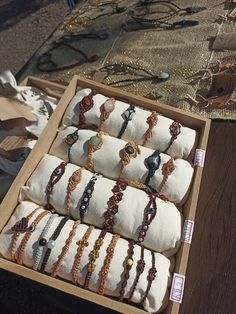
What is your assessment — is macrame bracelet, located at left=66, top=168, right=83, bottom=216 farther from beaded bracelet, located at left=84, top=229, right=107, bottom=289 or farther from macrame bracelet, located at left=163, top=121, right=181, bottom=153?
macrame bracelet, located at left=163, top=121, right=181, bottom=153

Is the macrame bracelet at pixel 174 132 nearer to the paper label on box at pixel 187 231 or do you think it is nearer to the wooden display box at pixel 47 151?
the wooden display box at pixel 47 151

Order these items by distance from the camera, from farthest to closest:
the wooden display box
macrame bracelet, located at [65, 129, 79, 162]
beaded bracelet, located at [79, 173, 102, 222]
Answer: macrame bracelet, located at [65, 129, 79, 162]
beaded bracelet, located at [79, 173, 102, 222]
the wooden display box

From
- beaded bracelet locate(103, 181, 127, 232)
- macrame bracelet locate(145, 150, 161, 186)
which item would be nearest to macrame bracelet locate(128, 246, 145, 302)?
beaded bracelet locate(103, 181, 127, 232)

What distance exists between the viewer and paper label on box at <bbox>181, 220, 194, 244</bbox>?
1.08 m

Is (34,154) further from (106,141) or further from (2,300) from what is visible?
(2,300)

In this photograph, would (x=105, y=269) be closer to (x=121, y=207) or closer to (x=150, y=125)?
(x=121, y=207)

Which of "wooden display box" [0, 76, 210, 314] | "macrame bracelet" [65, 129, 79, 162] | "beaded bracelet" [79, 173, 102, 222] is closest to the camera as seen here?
"wooden display box" [0, 76, 210, 314]

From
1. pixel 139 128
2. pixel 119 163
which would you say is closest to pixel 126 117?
pixel 139 128

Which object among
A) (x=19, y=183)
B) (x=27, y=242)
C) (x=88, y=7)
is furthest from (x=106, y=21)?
(x=27, y=242)

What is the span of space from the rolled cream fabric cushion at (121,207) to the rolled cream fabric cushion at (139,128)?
17 cm

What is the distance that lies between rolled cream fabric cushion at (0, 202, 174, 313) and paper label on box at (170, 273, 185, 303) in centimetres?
2

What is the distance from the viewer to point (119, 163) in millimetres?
1173

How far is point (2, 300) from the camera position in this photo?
1.57m

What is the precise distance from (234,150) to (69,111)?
49 centimetres
